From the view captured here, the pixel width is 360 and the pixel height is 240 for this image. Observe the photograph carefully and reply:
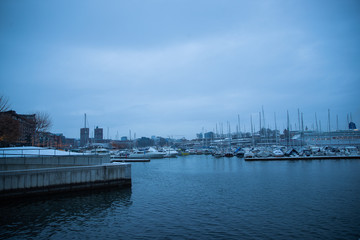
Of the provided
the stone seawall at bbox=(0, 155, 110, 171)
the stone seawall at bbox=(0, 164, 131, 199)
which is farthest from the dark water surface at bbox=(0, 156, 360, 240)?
the stone seawall at bbox=(0, 155, 110, 171)

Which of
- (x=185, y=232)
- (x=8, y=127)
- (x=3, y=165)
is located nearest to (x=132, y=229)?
(x=185, y=232)

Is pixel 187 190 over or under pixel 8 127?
under

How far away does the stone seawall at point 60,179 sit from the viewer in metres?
21.5

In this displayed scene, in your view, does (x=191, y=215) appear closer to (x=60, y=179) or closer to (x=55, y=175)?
(x=60, y=179)

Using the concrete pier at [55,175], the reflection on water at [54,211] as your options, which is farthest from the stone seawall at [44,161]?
the reflection on water at [54,211]

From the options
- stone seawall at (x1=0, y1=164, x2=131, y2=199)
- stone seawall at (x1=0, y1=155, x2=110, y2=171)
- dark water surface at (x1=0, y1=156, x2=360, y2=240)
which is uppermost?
stone seawall at (x1=0, y1=155, x2=110, y2=171)

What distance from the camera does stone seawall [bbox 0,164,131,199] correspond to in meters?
21.5

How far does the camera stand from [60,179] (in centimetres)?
2456

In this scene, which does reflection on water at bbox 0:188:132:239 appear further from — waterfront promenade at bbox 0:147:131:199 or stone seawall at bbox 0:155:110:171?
stone seawall at bbox 0:155:110:171

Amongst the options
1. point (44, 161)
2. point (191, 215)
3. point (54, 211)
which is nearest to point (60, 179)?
point (44, 161)

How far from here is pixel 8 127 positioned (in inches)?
1841

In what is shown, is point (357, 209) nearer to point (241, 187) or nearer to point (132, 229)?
point (241, 187)

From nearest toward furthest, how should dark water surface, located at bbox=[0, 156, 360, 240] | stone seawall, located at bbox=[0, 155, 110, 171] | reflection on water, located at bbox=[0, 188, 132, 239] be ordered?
dark water surface, located at bbox=[0, 156, 360, 240], reflection on water, located at bbox=[0, 188, 132, 239], stone seawall, located at bbox=[0, 155, 110, 171]

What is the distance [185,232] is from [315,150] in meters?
87.1
